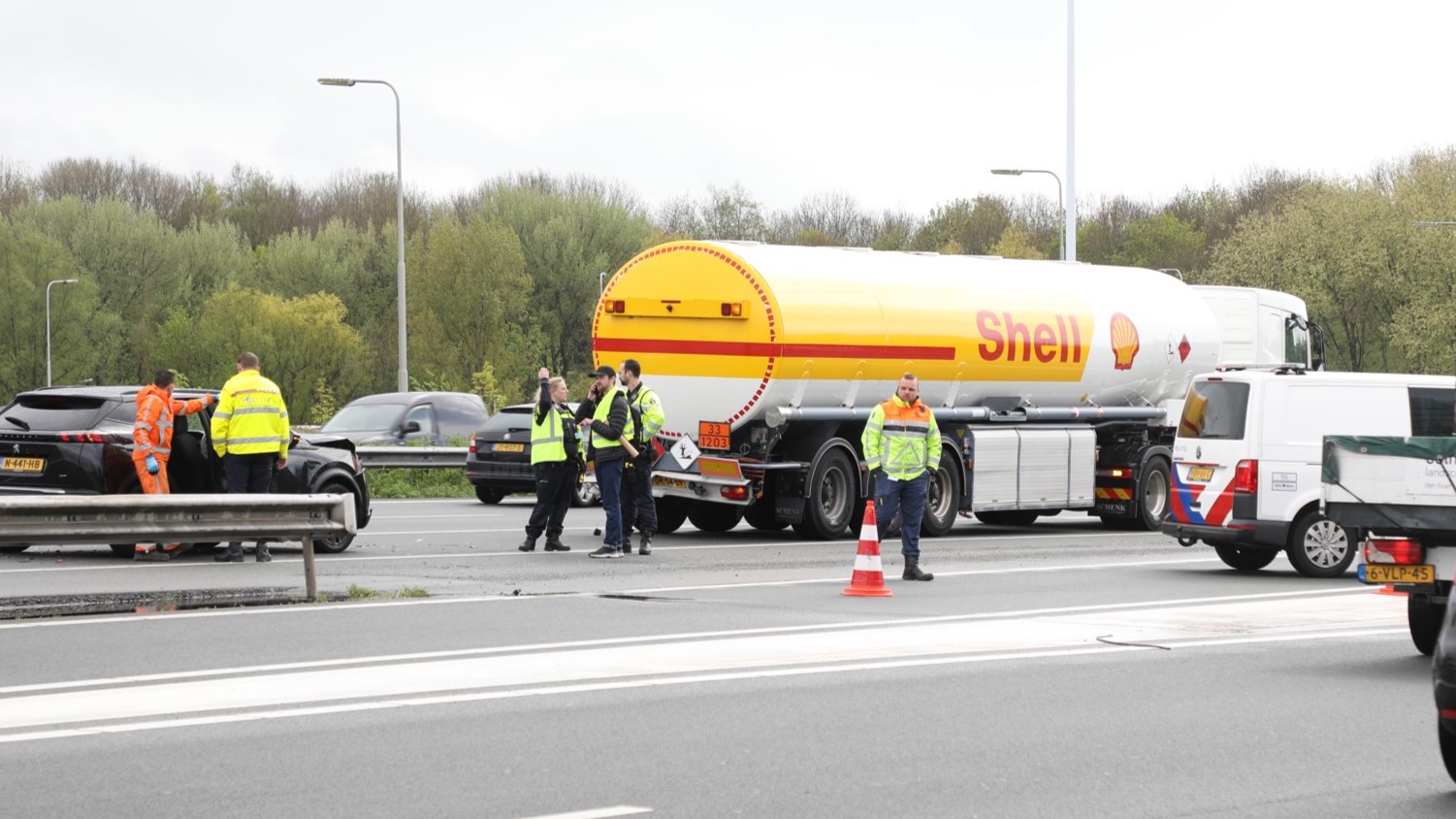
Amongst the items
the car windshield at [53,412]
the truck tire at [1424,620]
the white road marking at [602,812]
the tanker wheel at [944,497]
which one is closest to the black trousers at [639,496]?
the tanker wheel at [944,497]

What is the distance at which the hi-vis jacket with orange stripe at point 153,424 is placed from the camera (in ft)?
55.8

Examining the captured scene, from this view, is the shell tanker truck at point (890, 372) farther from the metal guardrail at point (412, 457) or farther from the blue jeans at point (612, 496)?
the metal guardrail at point (412, 457)

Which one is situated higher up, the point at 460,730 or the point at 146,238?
the point at 146,238

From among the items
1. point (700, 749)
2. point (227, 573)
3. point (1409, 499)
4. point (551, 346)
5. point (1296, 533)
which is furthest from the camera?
point (551, 346)

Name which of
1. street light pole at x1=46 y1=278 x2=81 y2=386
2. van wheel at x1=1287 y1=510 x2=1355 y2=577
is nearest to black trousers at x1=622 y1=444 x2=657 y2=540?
van wheel at x1=1287 y1=510 x2=1355 y2=577

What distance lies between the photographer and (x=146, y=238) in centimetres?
7431

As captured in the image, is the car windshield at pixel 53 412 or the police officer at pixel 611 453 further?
the police officer at pixel 611 453

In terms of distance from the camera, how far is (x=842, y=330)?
21.0m

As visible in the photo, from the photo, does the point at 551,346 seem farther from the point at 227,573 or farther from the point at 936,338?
the point at 227,573

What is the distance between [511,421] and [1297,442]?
1258 centimetres

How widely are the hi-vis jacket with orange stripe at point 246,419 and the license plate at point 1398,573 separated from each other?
10228 mm

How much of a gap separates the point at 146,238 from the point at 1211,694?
70090 millimetres

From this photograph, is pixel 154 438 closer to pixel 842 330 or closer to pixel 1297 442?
pixel 842 330

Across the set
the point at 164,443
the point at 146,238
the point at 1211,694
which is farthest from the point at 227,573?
the point at 146,238
